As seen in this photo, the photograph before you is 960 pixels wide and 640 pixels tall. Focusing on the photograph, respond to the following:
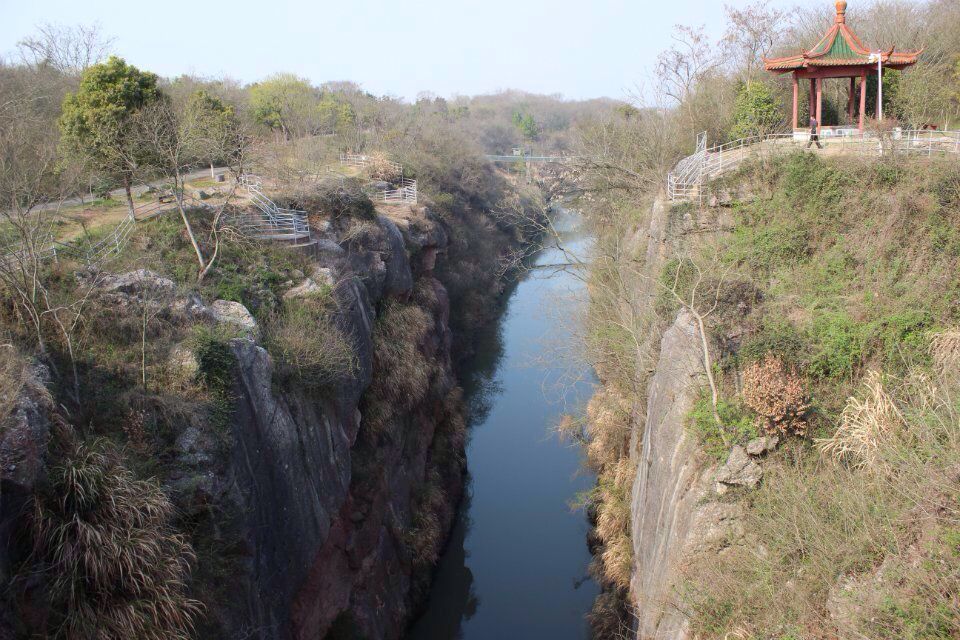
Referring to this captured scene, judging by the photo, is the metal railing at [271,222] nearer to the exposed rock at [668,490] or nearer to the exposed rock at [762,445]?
the exposed rock at [668,490]

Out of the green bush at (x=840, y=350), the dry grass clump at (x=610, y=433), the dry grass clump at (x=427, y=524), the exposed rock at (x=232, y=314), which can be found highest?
the exposed rock at (x=232, y=314)

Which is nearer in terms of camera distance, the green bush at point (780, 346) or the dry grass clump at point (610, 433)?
the green bush at point (780, 346)

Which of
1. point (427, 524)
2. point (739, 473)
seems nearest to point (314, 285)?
point (427, 524)

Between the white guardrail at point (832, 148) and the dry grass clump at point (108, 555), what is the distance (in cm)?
1454

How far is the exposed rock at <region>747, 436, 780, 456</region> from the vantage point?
36.4 ft

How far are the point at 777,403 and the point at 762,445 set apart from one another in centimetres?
72

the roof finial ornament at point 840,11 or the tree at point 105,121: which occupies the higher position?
the roof finial ornament at point 840,11

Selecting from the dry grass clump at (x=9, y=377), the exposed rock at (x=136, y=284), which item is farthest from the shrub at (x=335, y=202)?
the dry grass clump at (x=9, y=377)

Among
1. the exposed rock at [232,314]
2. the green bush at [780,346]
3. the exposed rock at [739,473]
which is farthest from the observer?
the exposed rock at [232,314]

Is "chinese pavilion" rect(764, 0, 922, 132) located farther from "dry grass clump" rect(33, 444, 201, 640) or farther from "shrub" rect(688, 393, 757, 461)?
"dry grass clump" rect(33, 444, 201, 640)

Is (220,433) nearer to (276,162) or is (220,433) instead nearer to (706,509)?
(706,509)

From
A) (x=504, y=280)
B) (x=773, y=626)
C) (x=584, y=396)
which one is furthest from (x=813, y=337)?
(x=504, y=280)

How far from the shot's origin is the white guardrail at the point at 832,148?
15.8 meters

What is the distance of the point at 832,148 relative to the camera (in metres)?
18.1
